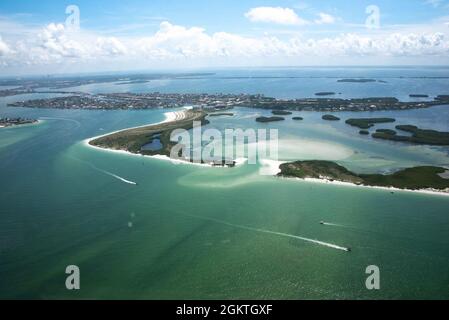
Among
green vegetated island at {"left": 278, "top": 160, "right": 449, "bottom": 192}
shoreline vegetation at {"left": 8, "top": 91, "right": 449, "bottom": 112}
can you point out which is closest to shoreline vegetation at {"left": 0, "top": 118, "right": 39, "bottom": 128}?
shoreline vegetation at {"left": 8, "top": 91, "right": 449, "bottom": 112}

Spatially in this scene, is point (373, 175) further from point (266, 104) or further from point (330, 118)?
point (266, 104)

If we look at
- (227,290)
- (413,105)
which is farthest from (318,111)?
(227,290)

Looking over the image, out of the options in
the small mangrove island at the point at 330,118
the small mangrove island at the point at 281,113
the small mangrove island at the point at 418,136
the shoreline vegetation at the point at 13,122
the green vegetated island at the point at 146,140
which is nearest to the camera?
the green vegetated island at the point at 146,140

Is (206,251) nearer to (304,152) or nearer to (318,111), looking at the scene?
(304,152)

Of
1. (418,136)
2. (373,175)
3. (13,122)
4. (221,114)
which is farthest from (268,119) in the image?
(13,122)

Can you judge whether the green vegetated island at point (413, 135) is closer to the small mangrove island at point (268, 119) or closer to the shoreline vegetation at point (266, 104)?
the small mangrove island at point (268, 119)

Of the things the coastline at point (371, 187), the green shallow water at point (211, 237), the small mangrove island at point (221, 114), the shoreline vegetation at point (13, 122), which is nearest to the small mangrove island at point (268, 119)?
the small mangrove island at point (221, 114)

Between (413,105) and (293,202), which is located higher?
(413,105)

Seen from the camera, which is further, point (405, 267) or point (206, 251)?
point (206, 251)
